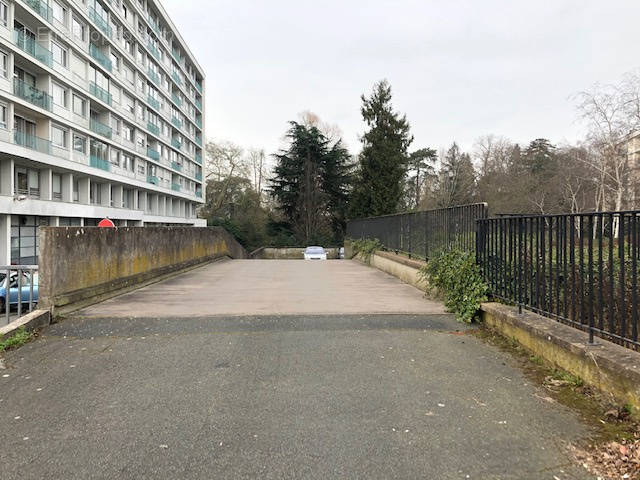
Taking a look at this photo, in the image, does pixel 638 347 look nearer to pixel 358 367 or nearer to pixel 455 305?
pixel 358 367

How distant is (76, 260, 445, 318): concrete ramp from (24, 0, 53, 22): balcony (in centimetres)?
2540

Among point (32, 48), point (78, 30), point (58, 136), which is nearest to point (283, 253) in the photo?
point (58, 136)

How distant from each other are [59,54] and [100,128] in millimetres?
6912

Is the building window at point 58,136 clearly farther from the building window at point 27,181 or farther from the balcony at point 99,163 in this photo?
the balcony at point 99,163

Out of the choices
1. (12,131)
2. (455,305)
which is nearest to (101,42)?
(12,131)

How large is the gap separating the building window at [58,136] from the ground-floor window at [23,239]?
17.5ft

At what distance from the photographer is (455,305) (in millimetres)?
7004

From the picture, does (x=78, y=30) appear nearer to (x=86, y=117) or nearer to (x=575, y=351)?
(x=86, y=117)

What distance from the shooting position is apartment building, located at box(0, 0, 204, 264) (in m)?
26.5

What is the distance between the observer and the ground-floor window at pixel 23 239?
1051 inches

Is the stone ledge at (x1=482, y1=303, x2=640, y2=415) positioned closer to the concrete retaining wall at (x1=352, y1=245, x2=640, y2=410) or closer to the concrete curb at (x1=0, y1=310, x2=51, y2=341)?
the concrete retaining wall at (x1=352, y1=245, x2=640, y2=410)

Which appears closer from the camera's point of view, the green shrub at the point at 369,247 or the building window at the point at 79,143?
the green shrub at the point at 369,247

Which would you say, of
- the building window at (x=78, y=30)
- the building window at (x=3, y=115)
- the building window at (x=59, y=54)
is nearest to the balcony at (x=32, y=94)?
the building window at (x=3, y=115)

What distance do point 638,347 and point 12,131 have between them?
99.8 feet
